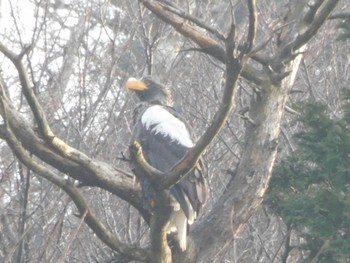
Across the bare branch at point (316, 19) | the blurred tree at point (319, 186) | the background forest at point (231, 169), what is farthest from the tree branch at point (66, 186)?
the bare branch at point (316, 19)

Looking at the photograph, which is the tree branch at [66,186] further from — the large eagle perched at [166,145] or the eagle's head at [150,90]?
the eagle's head at [150,90]

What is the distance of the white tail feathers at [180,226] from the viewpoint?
6.23 metres

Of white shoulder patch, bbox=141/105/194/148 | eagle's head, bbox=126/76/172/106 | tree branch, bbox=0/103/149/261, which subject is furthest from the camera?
eagle's head, bbox=126/76/172/106

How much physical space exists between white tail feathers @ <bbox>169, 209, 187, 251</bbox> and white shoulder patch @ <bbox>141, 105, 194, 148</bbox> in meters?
0.65

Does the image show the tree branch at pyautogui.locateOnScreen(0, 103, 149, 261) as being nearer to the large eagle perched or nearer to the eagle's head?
the large eagle perched

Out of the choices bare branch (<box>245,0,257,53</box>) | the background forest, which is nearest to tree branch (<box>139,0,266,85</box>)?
the background forest

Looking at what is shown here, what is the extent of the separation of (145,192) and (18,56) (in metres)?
1.40

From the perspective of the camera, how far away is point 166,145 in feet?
23.2

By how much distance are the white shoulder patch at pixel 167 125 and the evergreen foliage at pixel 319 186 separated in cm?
67

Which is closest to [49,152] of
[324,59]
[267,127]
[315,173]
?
[267,127]

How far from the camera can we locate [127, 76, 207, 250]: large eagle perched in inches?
255

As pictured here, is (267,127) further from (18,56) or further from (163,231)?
(18,56)

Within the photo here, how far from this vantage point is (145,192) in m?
6.34

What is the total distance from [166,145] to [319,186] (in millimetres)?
1026
